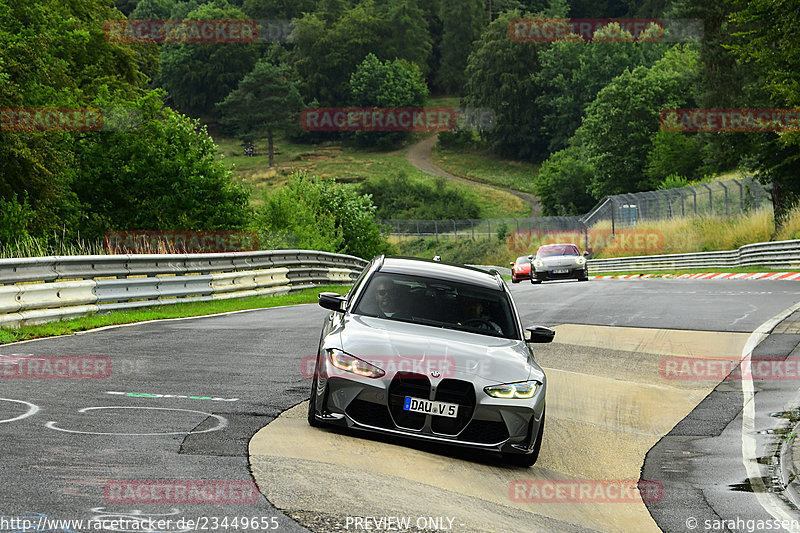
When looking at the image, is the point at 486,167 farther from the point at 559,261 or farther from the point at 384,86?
the point at 559,261

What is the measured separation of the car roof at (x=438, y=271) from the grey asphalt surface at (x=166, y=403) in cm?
153

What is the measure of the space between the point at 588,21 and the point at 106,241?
14241cm

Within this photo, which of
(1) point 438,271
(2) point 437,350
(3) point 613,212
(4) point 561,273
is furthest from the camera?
(3) point 613,212

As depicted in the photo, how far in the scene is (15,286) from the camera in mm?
14391

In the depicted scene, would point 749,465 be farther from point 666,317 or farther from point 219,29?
point 219,29

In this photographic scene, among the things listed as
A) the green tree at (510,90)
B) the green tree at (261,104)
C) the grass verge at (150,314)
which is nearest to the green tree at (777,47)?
the grass verge at (150,314)

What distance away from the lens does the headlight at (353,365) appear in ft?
25.0

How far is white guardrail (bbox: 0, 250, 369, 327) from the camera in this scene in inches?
574

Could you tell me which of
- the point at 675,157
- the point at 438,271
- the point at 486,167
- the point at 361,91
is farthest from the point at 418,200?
the point at 438,271

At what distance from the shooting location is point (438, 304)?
29.6 feet

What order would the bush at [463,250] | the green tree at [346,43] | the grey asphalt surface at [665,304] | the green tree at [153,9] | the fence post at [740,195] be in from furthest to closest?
1. the green tree at [153,9]
2. the green tree at [346,43]
3. the bush at [463,250]
4. the fence post at [740,195]
5. the grey asphalt surface at [665,304]

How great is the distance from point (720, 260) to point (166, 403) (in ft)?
119

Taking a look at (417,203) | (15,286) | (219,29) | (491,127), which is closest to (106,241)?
(15,286)

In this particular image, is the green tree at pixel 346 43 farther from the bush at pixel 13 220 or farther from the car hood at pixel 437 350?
the car hood at pixel 437 350
